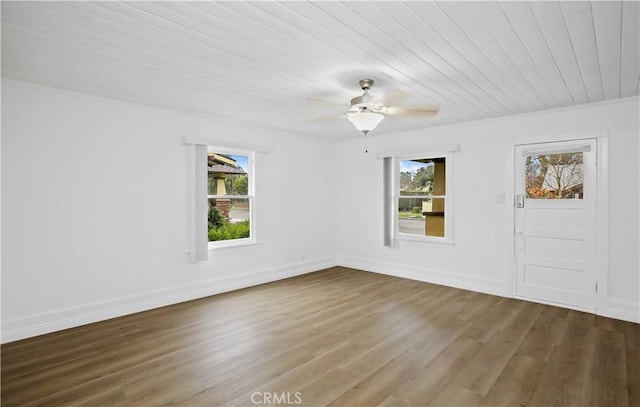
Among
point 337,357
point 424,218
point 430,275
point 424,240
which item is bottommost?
point 337,357

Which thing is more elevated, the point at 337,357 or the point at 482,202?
the point at 482,202

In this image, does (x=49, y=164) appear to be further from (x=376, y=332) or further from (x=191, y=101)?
(x=376, y=332)

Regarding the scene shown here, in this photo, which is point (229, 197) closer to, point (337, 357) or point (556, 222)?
point (337, 357)

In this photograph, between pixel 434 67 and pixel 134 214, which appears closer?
pixel 434 67

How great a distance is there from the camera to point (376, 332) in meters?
3.51

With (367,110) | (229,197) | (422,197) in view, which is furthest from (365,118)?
(422,197)

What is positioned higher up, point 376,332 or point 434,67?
point 434,67

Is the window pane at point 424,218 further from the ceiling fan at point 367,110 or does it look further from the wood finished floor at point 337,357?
the ceiling fan at point 367,110

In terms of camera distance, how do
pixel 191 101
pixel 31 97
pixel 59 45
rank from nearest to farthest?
pixel 59 45 → pixel 31 97 → pixel 191 101

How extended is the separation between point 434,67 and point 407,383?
2527 mm

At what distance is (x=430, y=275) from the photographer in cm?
550

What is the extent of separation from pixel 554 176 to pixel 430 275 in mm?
2210

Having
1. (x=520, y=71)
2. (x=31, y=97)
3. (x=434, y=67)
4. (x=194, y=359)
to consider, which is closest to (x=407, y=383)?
(x=194, y=359)

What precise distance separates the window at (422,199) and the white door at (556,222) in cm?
104
